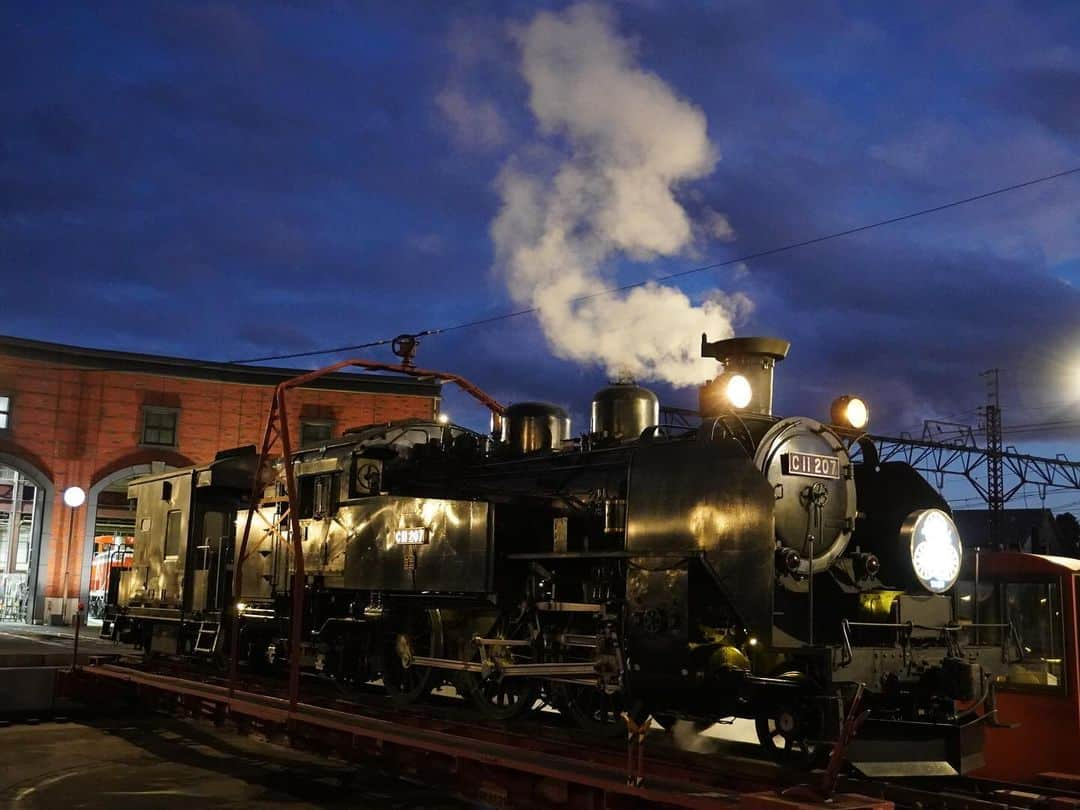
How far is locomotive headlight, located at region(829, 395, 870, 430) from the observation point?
966 cm

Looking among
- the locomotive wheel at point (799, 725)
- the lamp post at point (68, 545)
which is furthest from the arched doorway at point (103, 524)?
the locomotive wheel at point (799, 725)

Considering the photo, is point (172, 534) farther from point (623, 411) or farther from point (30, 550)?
point (30, 550)

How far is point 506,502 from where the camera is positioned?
32.7 ft

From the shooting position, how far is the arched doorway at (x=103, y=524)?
2778 centimetres

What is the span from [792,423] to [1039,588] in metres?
2.86

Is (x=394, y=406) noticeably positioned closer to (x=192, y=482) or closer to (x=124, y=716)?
(x=192, y=482)

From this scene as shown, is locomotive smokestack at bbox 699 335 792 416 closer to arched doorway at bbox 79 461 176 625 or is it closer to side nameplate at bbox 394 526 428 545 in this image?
side nameplate at bbox 394 526 428 545

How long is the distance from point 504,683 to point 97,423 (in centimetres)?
2156

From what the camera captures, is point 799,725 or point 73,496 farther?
point 73,496

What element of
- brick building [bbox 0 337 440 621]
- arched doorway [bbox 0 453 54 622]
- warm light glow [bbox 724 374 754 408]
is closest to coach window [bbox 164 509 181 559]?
warm light glow [bbox 724 374 754 408]

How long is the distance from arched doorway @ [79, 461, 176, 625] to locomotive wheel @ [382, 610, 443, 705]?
15.4m

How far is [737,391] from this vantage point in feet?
28.7

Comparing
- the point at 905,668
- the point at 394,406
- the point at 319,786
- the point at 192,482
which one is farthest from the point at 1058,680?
the point at 394,406

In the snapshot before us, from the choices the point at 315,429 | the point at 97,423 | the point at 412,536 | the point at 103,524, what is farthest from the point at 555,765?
the point at 103,524
